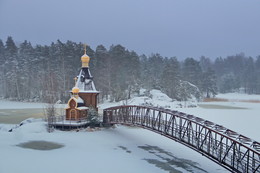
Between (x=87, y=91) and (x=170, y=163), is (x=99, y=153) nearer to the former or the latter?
(x=170, y=163)

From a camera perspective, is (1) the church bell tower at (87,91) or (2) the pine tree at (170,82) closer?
(1) the church bell tower at (87,91)

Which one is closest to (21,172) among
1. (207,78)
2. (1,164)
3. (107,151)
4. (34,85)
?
(1,164)

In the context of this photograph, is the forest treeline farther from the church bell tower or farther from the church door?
the church door

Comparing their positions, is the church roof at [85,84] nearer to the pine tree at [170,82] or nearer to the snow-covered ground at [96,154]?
the snow-covered ground at [96,154]

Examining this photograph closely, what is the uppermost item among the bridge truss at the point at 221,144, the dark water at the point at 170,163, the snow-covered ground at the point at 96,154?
the bridge truss at the point at 221,144

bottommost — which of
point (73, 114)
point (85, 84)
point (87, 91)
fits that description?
point (73, 114)

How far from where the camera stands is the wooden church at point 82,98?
30234 mm

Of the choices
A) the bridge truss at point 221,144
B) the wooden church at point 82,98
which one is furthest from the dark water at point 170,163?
the wooden church at point 82,98

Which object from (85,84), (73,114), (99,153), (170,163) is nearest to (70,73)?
(85,84)

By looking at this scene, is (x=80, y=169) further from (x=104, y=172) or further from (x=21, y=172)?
(x=21, y=172)

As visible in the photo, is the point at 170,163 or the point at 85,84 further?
the point at 85,84

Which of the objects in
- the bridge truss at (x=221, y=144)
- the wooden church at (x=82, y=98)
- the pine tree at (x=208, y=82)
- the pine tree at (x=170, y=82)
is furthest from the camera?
the pine tree at (x=208, y=82)

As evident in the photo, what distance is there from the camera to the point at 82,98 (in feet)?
106

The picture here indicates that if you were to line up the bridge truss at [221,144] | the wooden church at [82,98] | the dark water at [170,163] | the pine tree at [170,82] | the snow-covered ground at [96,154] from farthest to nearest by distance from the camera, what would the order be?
1. the pine tree at [170,82]
2. the wooden church at [82,98]
3. the dark water at [170,163]
4. the snow-covered ground at [96,154]
5. the bridge truss at [221,144]
